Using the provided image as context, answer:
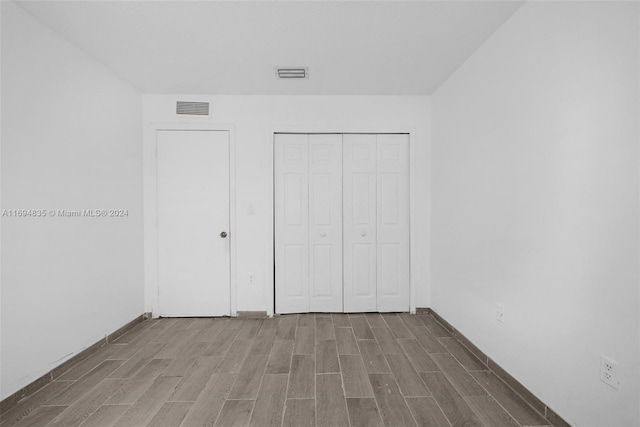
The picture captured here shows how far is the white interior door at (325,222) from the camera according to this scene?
359 cm

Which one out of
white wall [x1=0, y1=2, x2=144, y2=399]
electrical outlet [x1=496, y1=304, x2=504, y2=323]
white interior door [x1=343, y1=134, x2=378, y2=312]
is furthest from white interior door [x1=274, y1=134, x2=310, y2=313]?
electrical outlet [x1=496, y1=304, x2=504, y2=323]

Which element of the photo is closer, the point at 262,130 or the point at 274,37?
the point at 274,37

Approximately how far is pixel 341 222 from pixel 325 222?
19cm

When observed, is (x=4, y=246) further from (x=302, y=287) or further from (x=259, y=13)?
(x=302, y=287)

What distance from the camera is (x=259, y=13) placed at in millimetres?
2070

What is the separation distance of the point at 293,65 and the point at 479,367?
9.72 feet

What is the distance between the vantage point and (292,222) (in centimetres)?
360

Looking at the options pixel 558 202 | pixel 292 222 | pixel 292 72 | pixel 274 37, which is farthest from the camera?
pixel 292 222

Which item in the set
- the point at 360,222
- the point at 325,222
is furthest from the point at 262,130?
the point at 360,222

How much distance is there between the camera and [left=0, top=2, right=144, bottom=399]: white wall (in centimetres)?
196

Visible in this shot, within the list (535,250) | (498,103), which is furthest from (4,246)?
(498,103)

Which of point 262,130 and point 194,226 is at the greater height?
point 262,130

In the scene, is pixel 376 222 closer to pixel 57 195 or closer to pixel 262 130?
pixel 262 130

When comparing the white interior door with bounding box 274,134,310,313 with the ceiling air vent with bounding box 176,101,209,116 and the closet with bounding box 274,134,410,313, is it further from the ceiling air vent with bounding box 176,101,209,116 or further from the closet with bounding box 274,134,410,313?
the ceiling air vent with bounding box 176,101,209,116
